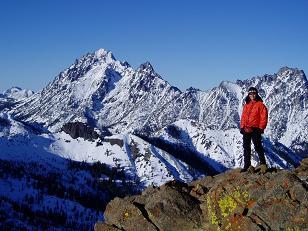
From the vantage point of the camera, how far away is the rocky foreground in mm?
27406

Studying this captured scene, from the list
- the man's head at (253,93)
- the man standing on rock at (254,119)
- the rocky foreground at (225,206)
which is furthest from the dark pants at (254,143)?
the rocky foreground at (225,206)

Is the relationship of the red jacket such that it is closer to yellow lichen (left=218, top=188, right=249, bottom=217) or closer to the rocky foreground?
the rocky foreground

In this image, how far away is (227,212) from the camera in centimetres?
2886

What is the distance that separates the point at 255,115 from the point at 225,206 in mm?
10462

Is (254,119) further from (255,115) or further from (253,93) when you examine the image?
(253,93)

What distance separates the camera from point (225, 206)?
2897cm

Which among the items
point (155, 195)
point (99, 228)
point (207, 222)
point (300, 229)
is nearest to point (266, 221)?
point (300, 229)

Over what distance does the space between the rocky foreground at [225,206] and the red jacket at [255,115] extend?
16.4 feet

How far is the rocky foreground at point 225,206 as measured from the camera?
2741 centimetres

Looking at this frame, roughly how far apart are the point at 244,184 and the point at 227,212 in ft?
7.41

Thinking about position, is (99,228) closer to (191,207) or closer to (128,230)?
A: (128,230)

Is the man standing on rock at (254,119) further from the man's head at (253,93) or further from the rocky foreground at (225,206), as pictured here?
the rocky foreground at (225,206)

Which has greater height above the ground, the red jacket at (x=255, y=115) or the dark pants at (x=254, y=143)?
the red jacket at (x=255, y=115)

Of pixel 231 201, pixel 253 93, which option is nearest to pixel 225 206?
pixel 231 201
